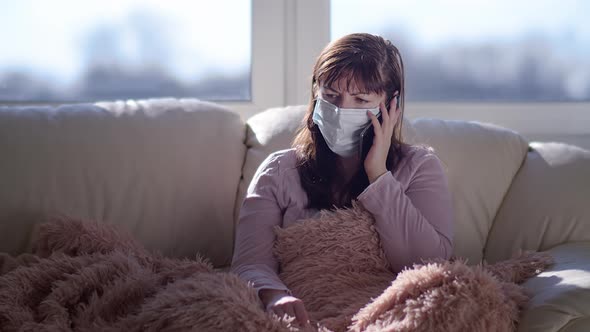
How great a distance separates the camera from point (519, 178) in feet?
6.43

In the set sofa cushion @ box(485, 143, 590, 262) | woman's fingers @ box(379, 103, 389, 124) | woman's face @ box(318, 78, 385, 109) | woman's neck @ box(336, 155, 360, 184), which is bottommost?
sofa cushion @ box(485, 143, 590, 262)

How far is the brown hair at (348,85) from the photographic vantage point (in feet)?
5.06

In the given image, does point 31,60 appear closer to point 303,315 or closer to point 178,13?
point 178,13

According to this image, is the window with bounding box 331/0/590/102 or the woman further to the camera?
the window with bounding box 331/0/590/102

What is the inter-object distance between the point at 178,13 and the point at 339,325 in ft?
4.50

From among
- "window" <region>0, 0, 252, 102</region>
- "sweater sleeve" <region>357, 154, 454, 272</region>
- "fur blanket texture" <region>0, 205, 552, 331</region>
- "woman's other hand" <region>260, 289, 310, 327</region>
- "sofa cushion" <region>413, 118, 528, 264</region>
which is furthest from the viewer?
"window" <region>0, 0, 252, 102</region>

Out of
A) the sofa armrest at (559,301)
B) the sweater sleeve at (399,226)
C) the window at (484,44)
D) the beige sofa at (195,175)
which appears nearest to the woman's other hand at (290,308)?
the sweater sleeve at (399,226)

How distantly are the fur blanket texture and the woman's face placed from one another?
22cm

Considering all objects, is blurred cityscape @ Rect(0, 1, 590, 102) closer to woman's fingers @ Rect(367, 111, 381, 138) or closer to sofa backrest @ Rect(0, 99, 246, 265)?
sofa backrest @ Rect(0, 99, 246, 265)

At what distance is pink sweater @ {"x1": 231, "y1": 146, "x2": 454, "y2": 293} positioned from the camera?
1.48 meters

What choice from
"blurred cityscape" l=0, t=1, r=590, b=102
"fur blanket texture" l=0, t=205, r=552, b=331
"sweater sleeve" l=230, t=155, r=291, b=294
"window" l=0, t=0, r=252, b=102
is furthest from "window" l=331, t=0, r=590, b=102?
"fur blanket texture" l=0, t=205, r=552, b=331

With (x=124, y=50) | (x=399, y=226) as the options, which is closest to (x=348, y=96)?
(x=399, y=226)

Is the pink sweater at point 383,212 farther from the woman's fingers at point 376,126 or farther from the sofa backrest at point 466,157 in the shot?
the sofa backrest at point 466,157

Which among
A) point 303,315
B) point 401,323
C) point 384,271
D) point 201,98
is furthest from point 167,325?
point 201,98
